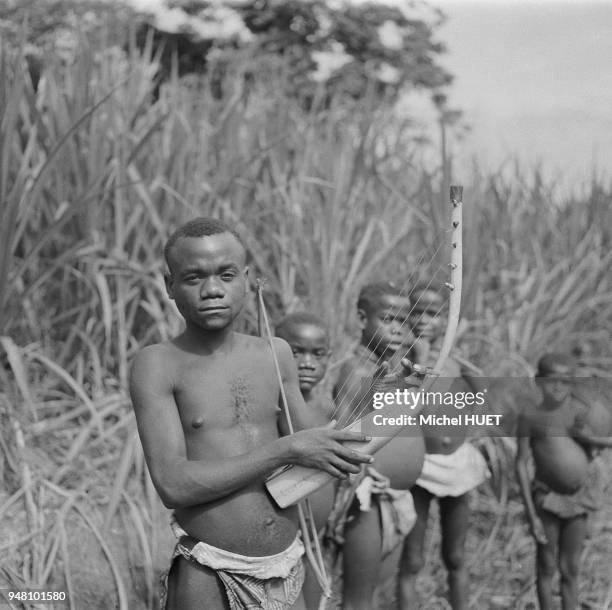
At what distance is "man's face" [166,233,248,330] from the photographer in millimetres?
1908

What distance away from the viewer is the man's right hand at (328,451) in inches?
69.3

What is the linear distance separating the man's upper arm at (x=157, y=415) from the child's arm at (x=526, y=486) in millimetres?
1918

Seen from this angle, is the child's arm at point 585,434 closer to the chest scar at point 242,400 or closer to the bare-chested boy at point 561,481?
the bare-chested boy at point 561,481

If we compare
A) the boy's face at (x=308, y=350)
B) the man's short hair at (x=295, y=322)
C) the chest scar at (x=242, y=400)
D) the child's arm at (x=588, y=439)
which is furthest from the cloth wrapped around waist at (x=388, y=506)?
the chest scar at (x=242, y=400)

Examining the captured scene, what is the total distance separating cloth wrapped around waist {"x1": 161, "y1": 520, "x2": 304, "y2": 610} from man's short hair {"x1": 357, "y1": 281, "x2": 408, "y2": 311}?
4.25 feet

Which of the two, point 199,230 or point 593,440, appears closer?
point 199,230

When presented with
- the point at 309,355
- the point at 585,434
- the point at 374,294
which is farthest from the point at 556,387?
the point at 309,355

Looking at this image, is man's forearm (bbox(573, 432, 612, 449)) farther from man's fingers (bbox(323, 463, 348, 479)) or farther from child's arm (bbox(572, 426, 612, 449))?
man's fingers (bbox(323, 463, 348, 479))

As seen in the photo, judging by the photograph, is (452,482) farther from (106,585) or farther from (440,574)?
(106,585)

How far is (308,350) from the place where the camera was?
2.91 m

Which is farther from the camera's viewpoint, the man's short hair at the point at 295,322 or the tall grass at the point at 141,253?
the tall grass at the point at 141,253

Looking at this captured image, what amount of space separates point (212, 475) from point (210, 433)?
128 millimetres

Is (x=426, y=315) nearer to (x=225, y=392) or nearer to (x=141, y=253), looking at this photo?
(x=225, y=392)

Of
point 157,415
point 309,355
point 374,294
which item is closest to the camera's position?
point 157,415
